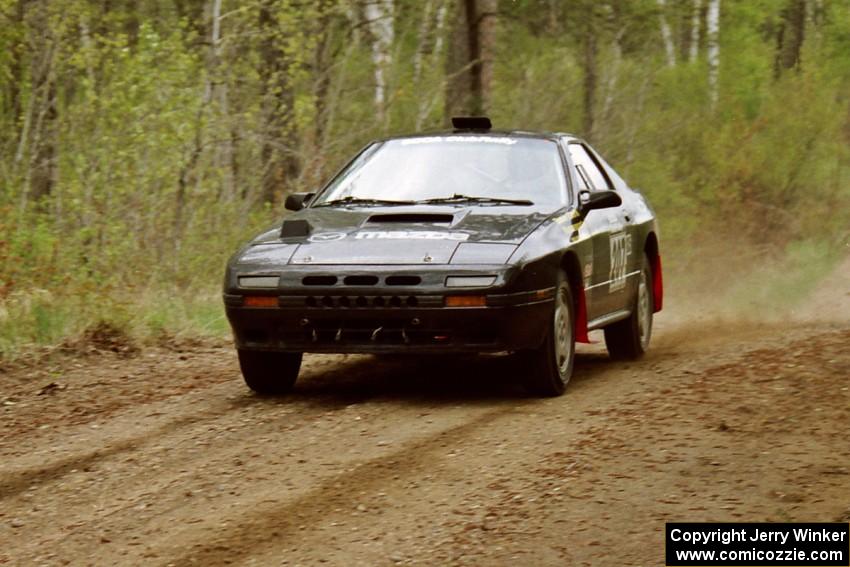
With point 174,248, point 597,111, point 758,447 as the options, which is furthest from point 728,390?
point 597,111

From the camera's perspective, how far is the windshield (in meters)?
9.23

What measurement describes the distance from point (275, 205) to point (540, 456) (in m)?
10.7

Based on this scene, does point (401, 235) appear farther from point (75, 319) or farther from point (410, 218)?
point (75, 319)

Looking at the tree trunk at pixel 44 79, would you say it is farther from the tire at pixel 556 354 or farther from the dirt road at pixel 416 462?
the tire at pixel 556 354

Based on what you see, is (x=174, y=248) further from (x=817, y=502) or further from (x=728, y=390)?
(x=817, y=502)

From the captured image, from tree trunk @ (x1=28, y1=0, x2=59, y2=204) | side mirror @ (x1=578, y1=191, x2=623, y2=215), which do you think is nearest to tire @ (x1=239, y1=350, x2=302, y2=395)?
side mirror @ (x1=578, y1=191, x2=623, y2=215)

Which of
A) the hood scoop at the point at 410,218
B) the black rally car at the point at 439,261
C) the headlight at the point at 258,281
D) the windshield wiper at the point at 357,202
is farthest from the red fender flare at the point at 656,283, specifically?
the headlight at the point at 258,281

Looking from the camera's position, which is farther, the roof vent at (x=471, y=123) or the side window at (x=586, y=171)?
the roof vent at (x=471, y=123)

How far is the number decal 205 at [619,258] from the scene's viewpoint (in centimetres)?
994

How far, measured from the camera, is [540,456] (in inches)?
261

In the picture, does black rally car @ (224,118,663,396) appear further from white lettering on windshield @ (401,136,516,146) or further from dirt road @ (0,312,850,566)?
dirt road @ (0,312,850,566)

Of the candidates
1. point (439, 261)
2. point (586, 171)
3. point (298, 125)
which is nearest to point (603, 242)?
point (586, 171)

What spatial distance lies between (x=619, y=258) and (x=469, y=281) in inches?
96.3

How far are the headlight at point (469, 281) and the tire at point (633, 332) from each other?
2.76 metres
